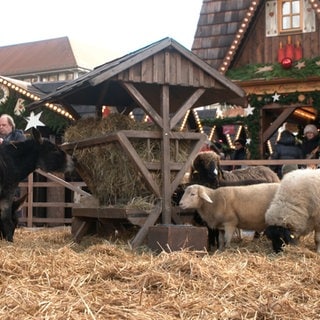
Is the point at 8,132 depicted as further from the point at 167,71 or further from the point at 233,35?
the point at 233,35

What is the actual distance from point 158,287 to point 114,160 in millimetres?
4339

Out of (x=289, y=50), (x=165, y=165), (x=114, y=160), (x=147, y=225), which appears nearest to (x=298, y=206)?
(x=165, y=165)

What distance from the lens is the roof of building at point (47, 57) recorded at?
62.9m

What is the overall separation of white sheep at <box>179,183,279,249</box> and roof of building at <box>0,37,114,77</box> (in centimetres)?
5377

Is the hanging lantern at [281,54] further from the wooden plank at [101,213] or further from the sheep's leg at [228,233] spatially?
the wooden plank at [101,213]

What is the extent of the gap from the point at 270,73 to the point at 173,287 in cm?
1328

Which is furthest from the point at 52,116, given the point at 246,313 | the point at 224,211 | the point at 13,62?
the point at 13,62

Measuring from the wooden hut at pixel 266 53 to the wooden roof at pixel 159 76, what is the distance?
7.48m

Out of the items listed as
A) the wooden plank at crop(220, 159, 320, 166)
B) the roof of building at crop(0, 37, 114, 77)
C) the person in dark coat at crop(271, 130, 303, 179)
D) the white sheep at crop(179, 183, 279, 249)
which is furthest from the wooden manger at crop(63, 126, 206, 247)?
the roof of building at crop(0, 37, 114, 77)

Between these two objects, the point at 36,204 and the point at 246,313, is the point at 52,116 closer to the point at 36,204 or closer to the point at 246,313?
the point at 36,204

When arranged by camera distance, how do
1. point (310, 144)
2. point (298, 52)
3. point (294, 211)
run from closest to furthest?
point (294, 211) → point (310, 144) → point (298, 52)

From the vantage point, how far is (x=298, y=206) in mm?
8609

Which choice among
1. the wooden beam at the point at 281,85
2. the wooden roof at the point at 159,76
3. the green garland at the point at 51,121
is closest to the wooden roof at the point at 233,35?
the wooden beam at the point at 281,85

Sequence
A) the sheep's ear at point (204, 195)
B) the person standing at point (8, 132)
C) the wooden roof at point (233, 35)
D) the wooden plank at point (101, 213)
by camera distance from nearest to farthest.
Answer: the wooden plank at point (101, 213) → the sheep's ear at point (204, 195) → the person standing at point (8, 132) → the wooden roof at point (233, 35)
